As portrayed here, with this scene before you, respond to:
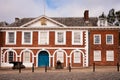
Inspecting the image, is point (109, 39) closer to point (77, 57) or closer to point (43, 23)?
point (77, 57)

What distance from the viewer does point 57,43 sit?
4753 centimetres

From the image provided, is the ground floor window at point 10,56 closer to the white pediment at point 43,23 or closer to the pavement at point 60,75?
the white pediment at point 43,23

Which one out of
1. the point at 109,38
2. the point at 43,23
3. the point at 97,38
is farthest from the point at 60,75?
the point at 109,38

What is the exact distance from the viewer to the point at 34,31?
47.8 metres

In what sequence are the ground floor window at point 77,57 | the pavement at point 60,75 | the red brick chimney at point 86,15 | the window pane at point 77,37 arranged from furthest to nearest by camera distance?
the red brick chimney at point 86,15 → the window pane at point 77,37 → the ground floor window at point 77,57 → the pavement at point 60,75

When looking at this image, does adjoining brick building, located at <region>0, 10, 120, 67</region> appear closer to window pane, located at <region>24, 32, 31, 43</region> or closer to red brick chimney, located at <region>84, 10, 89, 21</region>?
window pane, located at <region>24, 32, 31, 43</region>

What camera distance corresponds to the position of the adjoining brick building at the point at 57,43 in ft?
155

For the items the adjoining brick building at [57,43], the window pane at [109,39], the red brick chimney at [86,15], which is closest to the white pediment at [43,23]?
the adjoining brick building at [57,43]

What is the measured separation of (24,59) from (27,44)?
239 cm

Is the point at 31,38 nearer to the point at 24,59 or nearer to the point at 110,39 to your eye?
the point at 24,59

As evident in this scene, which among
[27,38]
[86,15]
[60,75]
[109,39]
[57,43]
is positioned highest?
[86,15]

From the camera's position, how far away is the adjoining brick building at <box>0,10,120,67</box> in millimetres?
47344

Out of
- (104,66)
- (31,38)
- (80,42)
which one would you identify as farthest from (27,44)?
(104,66)

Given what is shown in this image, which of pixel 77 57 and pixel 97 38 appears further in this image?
pixel 97 38
